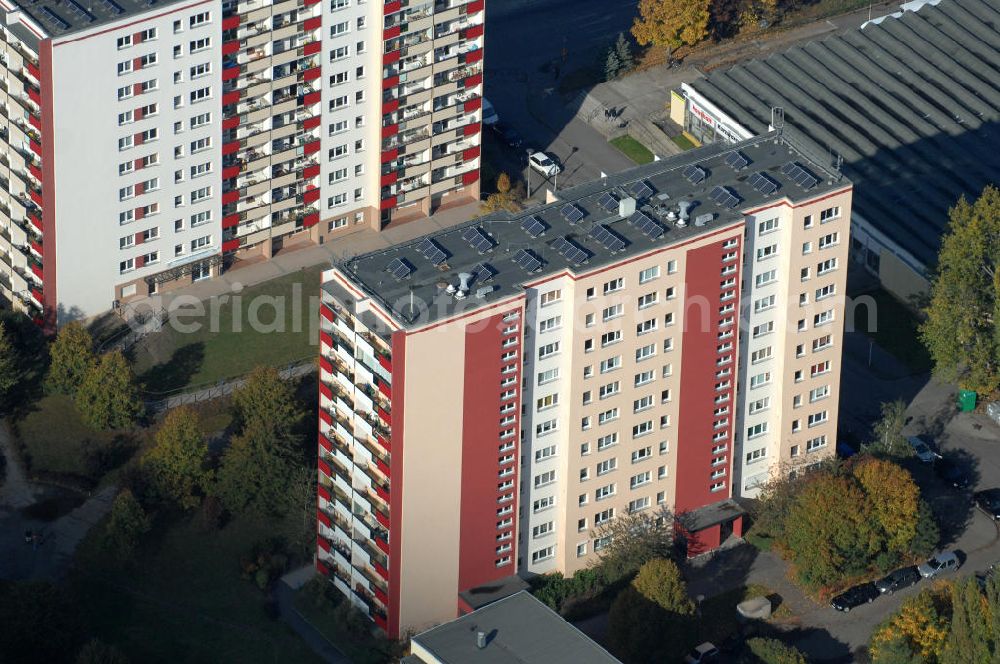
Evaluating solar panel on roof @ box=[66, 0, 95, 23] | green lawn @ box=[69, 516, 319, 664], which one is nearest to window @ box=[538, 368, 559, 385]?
green lawn @ box=[69, 516, 319, 664]

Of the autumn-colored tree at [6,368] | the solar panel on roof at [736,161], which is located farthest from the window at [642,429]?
the autumn-colored tree at [6,368]

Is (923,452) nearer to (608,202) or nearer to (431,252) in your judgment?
(608,202)

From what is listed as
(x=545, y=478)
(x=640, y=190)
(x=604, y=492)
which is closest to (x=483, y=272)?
(x=640, y=190)

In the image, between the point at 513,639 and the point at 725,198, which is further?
the point at 725,198

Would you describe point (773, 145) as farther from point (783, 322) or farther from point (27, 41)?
point (27, 41)

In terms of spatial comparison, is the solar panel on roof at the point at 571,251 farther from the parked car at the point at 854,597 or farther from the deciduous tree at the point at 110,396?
the deciduous tree at the point at 110,396

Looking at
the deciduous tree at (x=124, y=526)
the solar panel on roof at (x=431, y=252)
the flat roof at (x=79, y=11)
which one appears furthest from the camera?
the flat roof at (x=79, y=11)

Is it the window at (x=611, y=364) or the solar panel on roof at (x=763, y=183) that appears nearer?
the window at (x=611, y=364)
